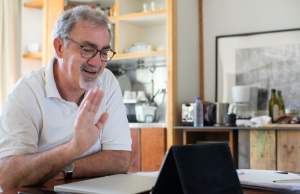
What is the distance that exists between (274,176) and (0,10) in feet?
10.9

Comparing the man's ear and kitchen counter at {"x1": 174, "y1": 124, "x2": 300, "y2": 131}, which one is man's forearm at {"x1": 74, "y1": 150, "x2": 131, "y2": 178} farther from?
kitchen counter at {"x1": 174, "y1": 124, "x2": 300, "y2": 131}

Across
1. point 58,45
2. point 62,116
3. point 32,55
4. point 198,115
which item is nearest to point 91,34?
point 58,45

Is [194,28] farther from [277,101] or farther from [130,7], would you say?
[277,101]

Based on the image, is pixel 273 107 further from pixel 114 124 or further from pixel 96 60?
pixel 96 60

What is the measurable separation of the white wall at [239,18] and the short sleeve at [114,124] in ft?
6.47

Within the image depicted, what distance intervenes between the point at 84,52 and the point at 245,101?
2126 mm

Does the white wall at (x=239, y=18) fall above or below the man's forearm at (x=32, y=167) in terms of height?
above

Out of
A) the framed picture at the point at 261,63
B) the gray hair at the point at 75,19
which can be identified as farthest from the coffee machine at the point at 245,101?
the gray hair at the point at 75,19

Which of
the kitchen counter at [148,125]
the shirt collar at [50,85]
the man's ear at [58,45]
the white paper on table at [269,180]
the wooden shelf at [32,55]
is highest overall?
the wooden shelf at [32,55]

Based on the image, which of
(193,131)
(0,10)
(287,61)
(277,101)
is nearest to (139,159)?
(193,131)

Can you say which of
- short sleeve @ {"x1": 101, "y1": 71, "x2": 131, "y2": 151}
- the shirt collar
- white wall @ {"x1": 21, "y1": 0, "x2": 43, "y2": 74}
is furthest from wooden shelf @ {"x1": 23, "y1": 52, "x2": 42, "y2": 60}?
the shirt collar

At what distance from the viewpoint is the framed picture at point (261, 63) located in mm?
3326

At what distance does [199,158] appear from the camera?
37.9 inches

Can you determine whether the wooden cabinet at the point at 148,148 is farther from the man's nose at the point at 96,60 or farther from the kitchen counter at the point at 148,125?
the man's nose at the point at 96,60
